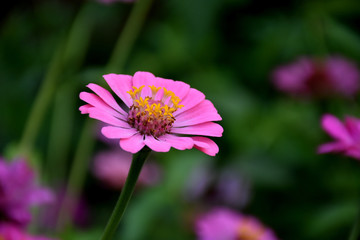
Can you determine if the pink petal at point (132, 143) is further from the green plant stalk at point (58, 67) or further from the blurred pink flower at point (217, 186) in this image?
the blurred pink flower at point (217, 186)

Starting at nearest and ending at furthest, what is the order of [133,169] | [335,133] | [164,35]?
[133,169]
[335,133]
[164,35]

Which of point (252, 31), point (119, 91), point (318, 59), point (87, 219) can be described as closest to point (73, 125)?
point (87, 219)

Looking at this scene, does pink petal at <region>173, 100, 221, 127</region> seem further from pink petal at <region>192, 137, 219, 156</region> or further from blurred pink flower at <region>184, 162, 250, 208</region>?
blurred pink flower at <region>184, 162, 250, 208</region>

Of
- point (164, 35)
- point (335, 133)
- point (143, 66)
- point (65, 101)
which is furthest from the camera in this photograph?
point (164, 35)

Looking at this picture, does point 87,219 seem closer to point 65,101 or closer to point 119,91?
point 65,101

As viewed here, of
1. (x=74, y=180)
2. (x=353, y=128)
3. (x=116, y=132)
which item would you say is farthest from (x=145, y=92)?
(x=74, y=180)

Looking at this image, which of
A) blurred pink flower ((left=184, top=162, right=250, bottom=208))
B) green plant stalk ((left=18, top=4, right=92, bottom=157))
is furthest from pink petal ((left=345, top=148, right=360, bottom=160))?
blurred pink flower ((left=184, top=162, right=250, bottom=208))

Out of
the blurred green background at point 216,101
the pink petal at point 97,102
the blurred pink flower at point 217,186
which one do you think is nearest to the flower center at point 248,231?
the blurred green background at point 216,101
